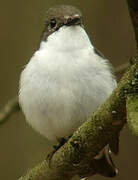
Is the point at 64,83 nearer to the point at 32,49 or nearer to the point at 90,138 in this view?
the point at 90,138

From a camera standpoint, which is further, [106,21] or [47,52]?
[106,21]

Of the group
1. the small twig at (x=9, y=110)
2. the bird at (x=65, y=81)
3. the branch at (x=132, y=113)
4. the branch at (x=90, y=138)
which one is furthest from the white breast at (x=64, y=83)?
the branch at (x=132, y=113)

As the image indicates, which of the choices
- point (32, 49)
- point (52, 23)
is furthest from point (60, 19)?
point (32, 49)

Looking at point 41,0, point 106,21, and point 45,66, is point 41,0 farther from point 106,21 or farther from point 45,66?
point 45,66

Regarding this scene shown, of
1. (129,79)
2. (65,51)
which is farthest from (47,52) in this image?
(129,79)

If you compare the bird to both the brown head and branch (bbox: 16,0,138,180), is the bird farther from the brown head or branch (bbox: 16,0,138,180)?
branch (bbox: 16,0,138,180)
